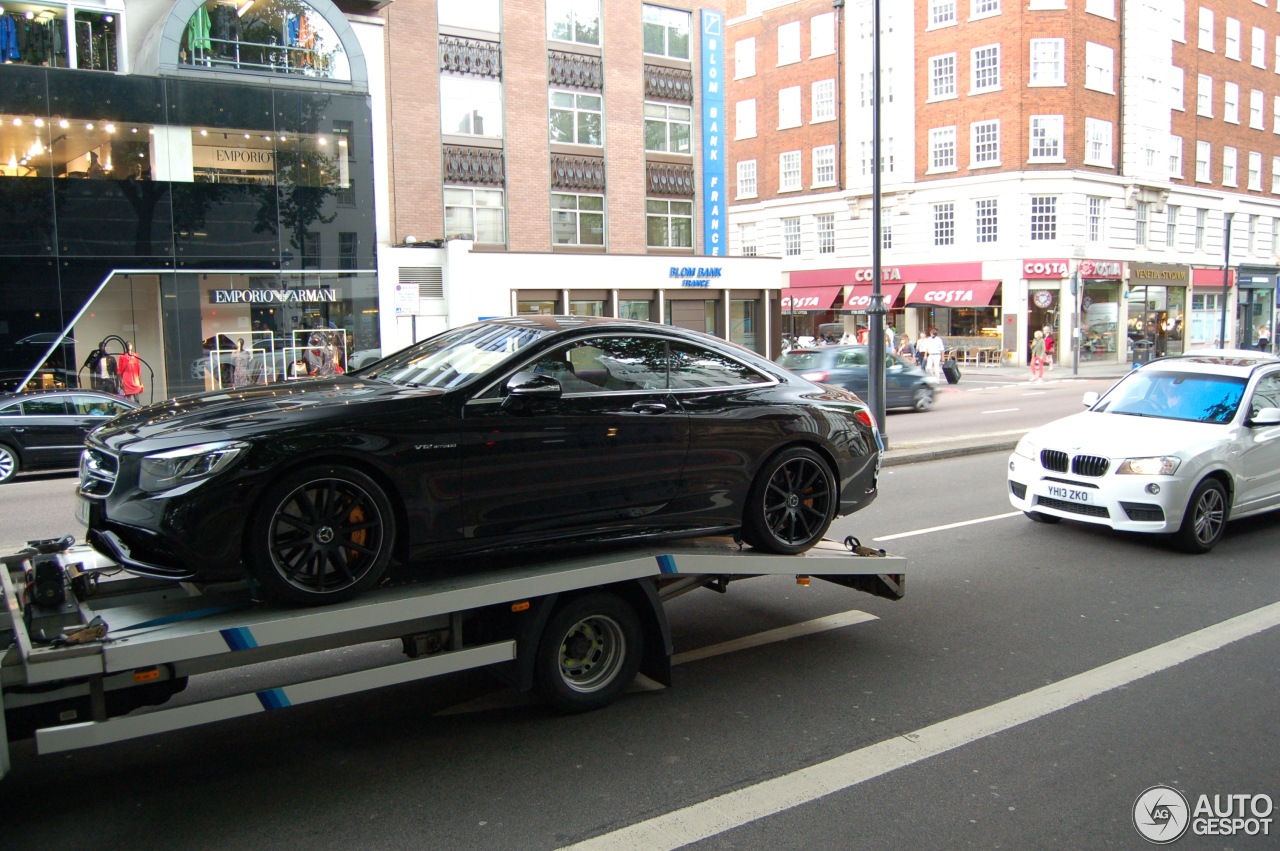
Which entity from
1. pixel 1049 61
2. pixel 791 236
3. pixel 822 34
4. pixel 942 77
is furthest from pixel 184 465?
pixel 822 34

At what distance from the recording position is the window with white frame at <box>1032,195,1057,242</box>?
41094 millimetres

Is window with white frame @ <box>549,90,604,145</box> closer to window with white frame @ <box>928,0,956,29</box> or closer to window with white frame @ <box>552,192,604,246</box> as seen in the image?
window with white frame @ <box>552,192,604,246</box>

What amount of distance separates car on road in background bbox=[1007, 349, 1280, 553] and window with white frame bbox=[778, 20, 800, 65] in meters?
42.2

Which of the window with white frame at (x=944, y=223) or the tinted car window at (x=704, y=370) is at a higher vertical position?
the window with white frame at (x=944, y=223)

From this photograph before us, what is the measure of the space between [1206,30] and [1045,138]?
1477cm

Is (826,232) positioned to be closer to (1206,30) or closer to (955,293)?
(955,293)

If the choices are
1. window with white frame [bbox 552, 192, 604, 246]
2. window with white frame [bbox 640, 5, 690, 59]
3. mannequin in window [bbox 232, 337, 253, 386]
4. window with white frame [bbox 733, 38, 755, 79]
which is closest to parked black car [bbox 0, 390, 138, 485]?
mannequin in window [bbox 232, 337, 253, 386]

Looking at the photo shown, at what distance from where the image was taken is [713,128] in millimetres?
34031

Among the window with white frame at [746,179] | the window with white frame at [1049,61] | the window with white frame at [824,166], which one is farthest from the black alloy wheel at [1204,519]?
the window with white frame at [746,179]

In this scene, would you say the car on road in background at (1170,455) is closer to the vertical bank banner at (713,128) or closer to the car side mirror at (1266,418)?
the car side mirror at (1266,418)

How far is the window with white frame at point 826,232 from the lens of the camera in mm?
47281

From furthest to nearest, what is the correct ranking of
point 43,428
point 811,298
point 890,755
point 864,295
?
point 811,298
point 864,295
point 43,428
point 890,755

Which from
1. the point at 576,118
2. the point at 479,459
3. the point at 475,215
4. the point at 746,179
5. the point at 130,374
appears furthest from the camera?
the point at 746,179

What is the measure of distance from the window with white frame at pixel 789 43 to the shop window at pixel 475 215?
24418 mm
